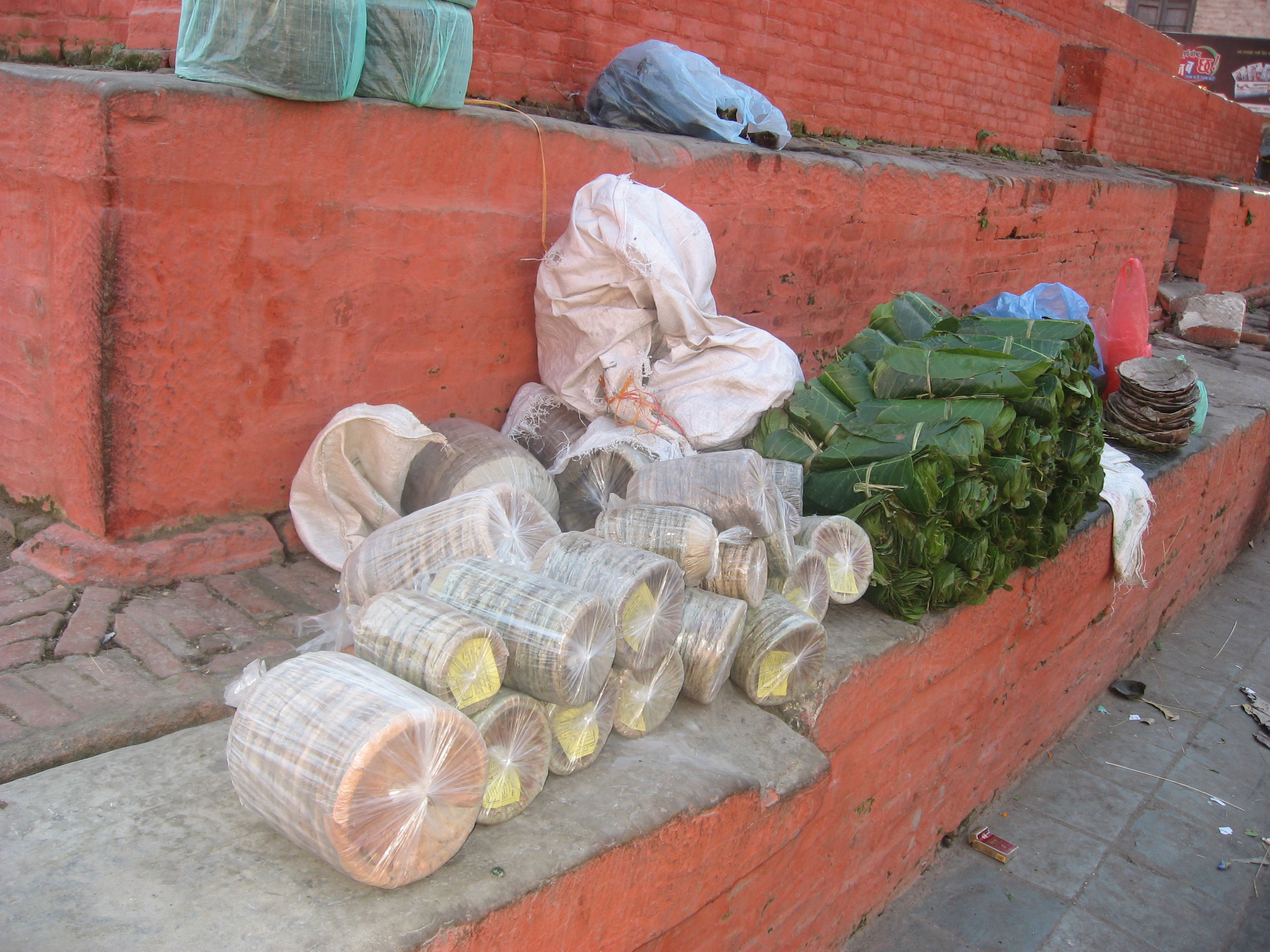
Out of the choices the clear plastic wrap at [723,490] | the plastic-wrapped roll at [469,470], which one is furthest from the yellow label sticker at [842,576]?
the plastic-wrapped roll at [469,470]

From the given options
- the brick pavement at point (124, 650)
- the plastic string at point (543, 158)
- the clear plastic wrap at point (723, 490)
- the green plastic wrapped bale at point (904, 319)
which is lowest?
the brick pavement at point (124, 650)

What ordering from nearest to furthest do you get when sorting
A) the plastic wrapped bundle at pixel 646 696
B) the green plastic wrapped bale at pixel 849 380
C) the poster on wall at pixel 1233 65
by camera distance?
the plastic wrapped bundle at pixel 646 696 < the green plastic wrapped bale at pixel 849 380 < the poster on wall at pixel 1233 65

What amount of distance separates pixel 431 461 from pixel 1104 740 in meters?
3.86

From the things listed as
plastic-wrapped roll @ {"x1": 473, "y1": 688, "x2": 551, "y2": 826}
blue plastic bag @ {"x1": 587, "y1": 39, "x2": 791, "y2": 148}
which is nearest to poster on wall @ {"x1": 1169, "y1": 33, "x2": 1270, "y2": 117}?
blue plastic bag @ {"x1": 587, "y1": 39, "x2": 791, "y2": 148}

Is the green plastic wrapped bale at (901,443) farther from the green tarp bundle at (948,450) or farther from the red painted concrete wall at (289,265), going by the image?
the red painted concrete wall at (289,265)

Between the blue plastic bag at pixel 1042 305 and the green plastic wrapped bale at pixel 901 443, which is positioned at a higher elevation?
the blue plastic bag at pixel 1042 305

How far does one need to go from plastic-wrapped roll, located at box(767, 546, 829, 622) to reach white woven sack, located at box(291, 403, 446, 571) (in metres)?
1.06

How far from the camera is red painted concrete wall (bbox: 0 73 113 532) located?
7.80ft

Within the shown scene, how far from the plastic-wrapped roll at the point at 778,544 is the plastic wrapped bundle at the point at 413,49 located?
1.54 meters

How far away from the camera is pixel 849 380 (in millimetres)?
3604

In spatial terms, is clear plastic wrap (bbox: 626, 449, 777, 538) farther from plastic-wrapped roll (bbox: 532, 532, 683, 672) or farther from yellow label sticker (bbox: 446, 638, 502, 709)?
yellow label sticker (bbox: 446, 638, 502, 709)

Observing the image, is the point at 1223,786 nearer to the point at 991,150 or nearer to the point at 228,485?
the point at 228,485

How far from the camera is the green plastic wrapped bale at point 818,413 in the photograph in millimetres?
3352

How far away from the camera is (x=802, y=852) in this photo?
109 inches
